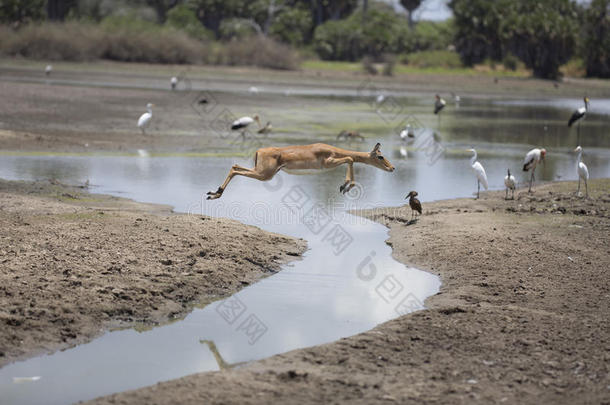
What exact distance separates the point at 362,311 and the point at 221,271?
2.03 meters

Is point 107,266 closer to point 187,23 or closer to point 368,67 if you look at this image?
point 368,67

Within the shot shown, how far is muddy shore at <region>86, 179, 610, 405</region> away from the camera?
23.1 feet

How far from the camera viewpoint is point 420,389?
7117 millimetres

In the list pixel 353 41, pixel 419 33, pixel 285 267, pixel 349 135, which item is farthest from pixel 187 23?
pixel 285 267

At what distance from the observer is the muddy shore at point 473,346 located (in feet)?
23.1

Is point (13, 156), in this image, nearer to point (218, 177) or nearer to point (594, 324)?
point (218, 177)

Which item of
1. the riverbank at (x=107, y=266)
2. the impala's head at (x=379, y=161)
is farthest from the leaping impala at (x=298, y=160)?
the riverbank at (x=107, y=266)

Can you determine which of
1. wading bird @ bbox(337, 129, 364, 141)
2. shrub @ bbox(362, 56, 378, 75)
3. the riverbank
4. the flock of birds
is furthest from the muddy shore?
shrub @ bbox(362, 56, 378, 75)

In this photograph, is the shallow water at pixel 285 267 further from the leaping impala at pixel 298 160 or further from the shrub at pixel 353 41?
the shrub at pixel 353 41

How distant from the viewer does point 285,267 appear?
37.8 feet

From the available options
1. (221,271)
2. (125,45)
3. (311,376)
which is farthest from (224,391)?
(125,45)

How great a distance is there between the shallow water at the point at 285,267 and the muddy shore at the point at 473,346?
20.7 inches

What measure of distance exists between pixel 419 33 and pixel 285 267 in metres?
73.1

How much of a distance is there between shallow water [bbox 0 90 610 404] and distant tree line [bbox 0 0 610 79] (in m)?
45.8
